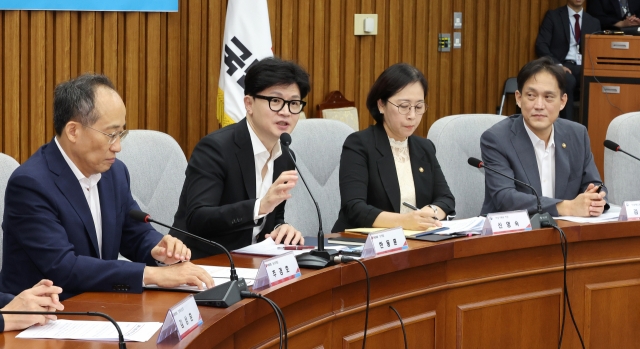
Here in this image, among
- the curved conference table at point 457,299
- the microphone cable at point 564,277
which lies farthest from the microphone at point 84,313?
the microphone cable at point 564,277

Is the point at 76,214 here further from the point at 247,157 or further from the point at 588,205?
the point at 588,205

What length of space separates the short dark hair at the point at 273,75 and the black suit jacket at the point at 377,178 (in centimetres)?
54

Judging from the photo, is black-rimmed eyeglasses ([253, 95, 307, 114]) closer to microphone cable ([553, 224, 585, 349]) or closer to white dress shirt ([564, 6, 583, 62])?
microphone cable ([553, 224, 585, 349])

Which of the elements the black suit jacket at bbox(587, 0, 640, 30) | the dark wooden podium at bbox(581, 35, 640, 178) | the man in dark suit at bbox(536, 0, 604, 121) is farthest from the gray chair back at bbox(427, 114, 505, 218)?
the black suit jacket at bbox(587, 0, 640, 30)

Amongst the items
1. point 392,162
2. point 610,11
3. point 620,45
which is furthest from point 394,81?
point 610,11

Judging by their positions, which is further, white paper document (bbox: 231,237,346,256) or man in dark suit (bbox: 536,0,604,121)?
man in dark suit (bbox: 536,0,604,121)

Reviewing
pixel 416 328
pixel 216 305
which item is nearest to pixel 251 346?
pixel 216 305

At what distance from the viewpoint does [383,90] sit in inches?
138

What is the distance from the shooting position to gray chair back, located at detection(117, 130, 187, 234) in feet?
10.7

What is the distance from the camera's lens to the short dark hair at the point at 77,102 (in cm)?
230

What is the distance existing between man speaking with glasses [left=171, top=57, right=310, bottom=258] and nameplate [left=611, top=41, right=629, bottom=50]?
13.3 feet

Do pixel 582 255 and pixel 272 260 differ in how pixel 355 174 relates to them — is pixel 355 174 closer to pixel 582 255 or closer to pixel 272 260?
pixel 582 255

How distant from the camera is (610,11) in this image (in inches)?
310

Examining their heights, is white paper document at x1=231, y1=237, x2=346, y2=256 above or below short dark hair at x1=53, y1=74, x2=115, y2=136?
below
